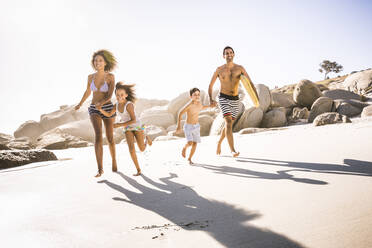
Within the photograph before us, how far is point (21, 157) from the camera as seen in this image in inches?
187

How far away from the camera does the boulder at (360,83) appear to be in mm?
17453

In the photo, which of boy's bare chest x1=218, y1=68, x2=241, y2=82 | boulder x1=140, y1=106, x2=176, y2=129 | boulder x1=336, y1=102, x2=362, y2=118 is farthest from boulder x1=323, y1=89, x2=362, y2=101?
boy's bare chest x1=218, y1=68, x2=241, y2=82

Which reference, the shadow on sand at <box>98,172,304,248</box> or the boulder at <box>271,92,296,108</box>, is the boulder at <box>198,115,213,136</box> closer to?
the boulder at <box>271,92,296,108</box>

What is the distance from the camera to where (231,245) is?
3.65 ft

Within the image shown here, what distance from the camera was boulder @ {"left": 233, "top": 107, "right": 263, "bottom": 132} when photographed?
32.6ft

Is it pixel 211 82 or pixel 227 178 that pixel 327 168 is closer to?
pixel 227 178

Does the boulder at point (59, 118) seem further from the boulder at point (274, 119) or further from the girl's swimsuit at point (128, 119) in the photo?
the girl's swimsuit at point (128, 119)

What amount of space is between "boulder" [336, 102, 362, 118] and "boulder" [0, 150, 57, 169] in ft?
40.2

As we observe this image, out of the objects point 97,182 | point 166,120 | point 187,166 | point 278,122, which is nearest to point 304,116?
point 278,122

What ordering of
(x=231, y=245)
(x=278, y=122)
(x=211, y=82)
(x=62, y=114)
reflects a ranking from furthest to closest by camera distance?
(x=62, y=114)
(x=278, y=122)
(x=211, y=82)
(x=231, y=245)

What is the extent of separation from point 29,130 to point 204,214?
76.6 feet

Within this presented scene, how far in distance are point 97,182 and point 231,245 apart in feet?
7.48

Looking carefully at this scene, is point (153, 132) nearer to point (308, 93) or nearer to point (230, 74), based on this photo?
point (230, 74)

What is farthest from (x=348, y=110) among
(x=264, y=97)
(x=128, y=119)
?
(x=128, y=119)
